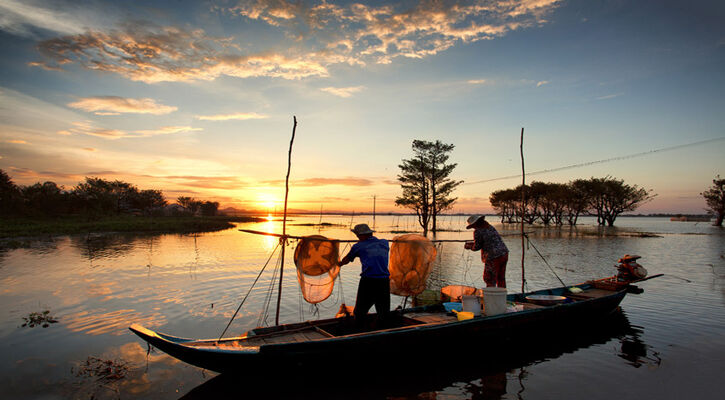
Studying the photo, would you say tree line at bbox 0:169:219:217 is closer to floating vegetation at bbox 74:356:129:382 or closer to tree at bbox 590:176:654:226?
floating vegetation at bbox 74:356:129:382

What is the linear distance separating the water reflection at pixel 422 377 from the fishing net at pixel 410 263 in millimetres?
1573

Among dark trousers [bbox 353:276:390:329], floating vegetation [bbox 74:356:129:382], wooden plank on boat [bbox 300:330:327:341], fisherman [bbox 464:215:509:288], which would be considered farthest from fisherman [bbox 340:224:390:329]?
floating vegetation [bbox 74:356:129:382]

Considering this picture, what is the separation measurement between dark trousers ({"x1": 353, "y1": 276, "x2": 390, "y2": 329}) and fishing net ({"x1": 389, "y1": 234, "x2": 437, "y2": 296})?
3.59 ft

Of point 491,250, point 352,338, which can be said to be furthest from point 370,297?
point 491,250

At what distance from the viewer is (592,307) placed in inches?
292

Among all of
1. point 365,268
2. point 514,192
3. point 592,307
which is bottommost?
point 592,307

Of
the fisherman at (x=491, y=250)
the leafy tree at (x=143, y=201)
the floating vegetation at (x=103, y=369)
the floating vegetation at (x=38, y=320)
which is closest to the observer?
the floating vegetation at (x=103, y=369)

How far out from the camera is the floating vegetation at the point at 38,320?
7148mm

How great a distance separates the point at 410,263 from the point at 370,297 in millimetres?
1477

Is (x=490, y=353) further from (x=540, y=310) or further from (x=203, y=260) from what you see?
(x=203, y=260)

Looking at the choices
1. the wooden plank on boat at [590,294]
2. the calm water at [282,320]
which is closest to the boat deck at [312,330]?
the calm water at [282,320]

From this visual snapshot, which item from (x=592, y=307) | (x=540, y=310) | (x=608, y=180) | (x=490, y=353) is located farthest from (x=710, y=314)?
(x=608, y=180)

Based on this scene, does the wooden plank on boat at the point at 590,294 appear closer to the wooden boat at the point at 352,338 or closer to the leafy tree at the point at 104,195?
the wooden boat at the point at 352,338

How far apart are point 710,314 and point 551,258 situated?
10331 millimetres
